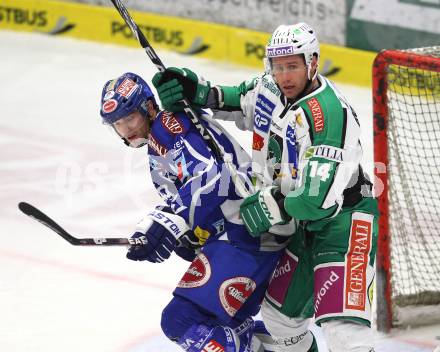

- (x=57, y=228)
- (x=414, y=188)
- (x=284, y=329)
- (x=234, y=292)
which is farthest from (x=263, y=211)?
(x=414, y=188)

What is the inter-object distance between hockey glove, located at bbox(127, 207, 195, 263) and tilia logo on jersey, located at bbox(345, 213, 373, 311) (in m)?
0.63

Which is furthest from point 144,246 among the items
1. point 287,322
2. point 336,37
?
point 336,37

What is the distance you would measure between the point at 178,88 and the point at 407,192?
1.72 metres

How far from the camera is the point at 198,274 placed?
14.0 feet

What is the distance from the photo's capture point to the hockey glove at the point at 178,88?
14.4ft

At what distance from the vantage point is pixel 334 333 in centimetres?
413

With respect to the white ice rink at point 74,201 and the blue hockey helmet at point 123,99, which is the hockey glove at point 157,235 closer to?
the blue hockey helmet at point 123,99

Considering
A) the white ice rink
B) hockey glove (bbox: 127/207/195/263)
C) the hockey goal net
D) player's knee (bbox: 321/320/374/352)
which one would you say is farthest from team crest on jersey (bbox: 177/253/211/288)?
the hockey goal net

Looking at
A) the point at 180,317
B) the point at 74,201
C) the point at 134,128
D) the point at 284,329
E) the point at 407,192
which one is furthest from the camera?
the point at 74,201

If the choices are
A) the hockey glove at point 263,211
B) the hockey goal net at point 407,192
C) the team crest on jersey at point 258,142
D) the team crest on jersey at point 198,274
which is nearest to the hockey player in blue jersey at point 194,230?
the team crest on jersey at point 198,274

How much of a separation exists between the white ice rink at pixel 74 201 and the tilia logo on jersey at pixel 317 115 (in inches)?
63.1

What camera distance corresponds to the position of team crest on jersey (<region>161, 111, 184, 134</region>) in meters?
4.24

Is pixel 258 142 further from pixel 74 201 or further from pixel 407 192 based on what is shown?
pixel 74 201

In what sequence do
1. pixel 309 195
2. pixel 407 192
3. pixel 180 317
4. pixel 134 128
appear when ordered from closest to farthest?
pixel 309 195 → pixel 180 317 → pixel 134 128 → pixel 407 192
